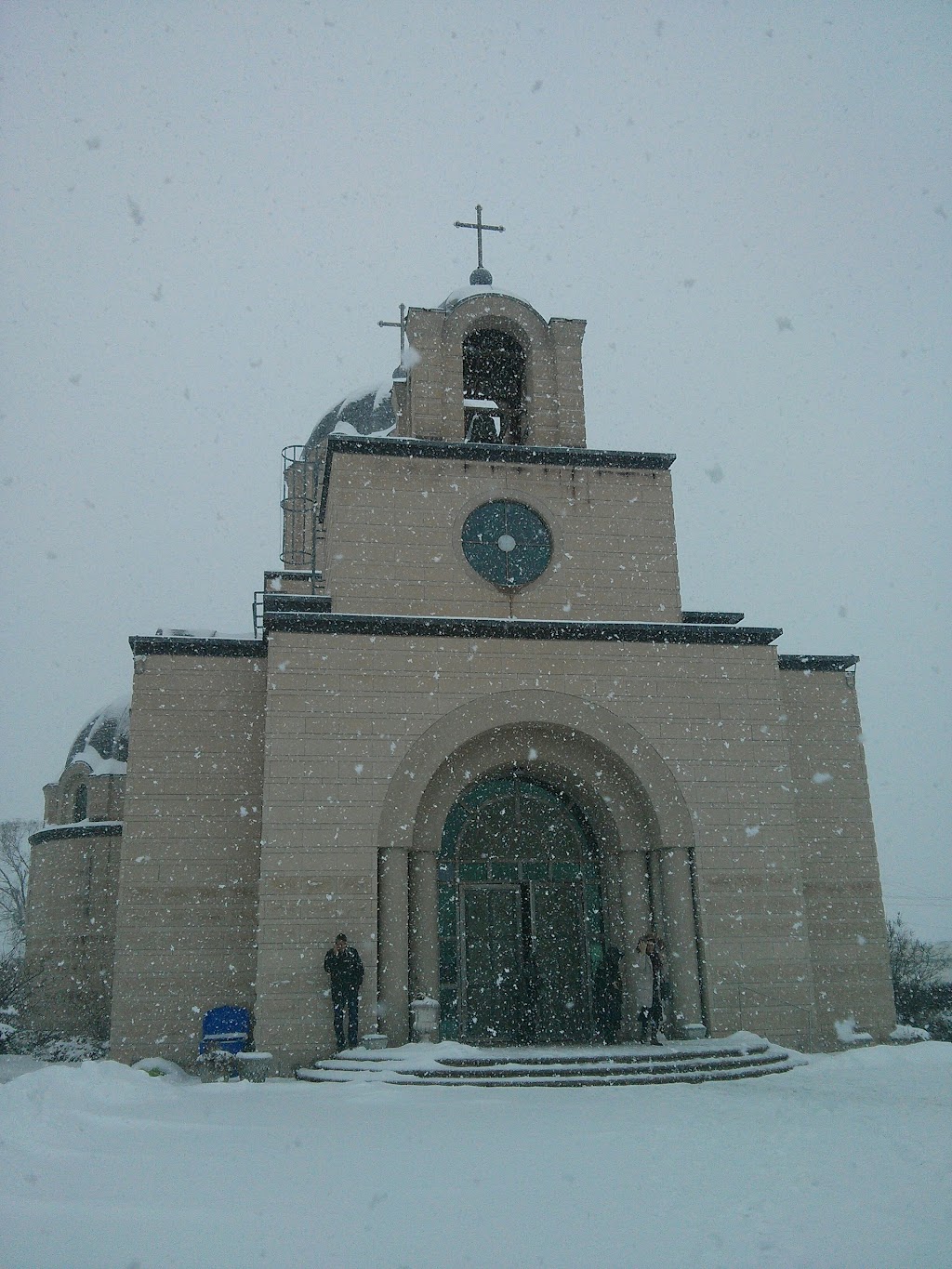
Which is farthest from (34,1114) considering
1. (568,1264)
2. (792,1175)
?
(792,1175)

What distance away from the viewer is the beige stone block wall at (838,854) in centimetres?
1540

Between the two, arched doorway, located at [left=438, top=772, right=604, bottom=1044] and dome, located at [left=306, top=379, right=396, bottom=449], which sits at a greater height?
dome, located at [left=306, top=379, right=396, bottom=449]

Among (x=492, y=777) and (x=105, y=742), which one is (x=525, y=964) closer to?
(x=492, y=777)

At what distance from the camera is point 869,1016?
15.3m

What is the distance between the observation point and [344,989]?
12703 millimetres

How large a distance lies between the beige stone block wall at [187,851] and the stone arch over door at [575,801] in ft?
7.63

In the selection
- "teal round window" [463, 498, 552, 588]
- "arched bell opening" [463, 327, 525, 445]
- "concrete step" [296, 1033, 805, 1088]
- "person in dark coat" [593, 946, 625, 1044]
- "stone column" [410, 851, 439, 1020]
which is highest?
"arched bell opening" [463, 327, 525, 445]

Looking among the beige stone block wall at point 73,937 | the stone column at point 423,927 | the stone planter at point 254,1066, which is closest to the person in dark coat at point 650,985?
the stone column at point 423,927

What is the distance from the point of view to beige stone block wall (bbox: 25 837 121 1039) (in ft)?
68.6

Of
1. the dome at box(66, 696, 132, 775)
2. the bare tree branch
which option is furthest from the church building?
the bare tree branch

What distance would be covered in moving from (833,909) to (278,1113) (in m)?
10.2

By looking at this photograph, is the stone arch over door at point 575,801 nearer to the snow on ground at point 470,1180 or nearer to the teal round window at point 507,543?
the teal round window at point 507,543

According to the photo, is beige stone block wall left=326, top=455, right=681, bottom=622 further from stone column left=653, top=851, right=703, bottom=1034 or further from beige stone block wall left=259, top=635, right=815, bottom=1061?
stone column left=653, top=851, right=703, bottom=1034

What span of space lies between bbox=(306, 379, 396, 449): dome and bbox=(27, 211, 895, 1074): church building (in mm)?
11000
